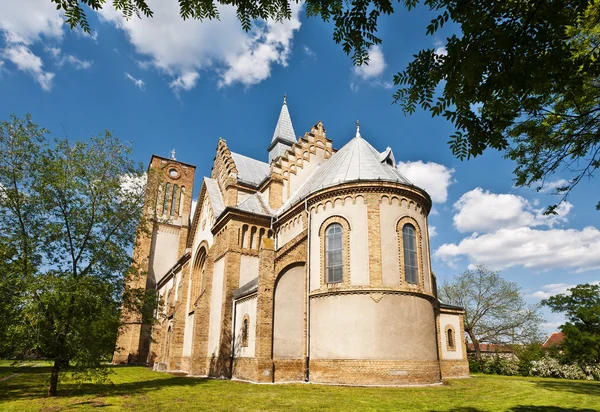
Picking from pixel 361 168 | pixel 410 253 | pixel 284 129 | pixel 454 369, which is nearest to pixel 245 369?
pixel 410 253

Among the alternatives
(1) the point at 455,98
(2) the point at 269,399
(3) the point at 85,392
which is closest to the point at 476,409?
(2) the point at 269,399

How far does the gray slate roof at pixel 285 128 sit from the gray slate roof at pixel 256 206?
39.7ft

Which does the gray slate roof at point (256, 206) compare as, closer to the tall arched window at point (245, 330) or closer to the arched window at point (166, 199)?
the tall arched window at point (245, 330)

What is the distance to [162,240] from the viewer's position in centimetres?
4334

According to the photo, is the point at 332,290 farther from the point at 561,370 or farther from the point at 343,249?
the point at 561,370

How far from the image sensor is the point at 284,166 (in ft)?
88.6

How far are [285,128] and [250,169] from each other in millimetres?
7922

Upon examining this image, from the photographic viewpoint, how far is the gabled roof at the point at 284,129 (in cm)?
3712

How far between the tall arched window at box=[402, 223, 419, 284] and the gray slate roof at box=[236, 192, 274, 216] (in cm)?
926

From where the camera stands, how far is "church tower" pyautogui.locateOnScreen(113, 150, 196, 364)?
38875 mm

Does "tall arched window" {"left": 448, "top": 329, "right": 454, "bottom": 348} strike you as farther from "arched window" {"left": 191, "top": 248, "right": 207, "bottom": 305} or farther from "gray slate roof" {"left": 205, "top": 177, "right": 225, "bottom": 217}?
"arched window" {"left": 191, "top": 248, "right": 207, "bottom": 305}

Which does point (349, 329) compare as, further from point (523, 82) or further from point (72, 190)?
point (523, 82)

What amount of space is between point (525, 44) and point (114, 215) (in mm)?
15488

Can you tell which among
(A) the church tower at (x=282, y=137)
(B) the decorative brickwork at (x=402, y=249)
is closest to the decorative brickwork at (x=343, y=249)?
(B) the decorative brickwork at (x=402, y=249)
